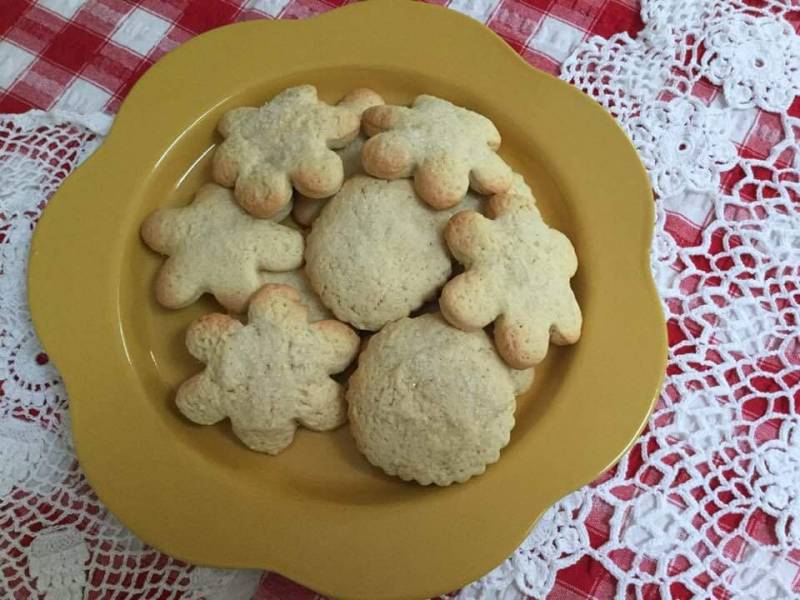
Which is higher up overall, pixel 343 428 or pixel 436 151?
pixel 436 151

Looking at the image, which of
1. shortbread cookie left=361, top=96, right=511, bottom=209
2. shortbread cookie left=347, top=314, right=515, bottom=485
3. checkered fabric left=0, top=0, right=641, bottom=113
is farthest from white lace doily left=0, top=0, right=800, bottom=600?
shortbread cookie left=361, top=96, right=511, bottom=209

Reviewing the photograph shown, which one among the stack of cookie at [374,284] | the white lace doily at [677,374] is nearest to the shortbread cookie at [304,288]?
the stack of cookie at [374,284]

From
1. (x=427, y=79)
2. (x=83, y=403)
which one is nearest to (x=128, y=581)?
(x=83, y=403)

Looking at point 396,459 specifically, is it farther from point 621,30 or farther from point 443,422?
point 621,30

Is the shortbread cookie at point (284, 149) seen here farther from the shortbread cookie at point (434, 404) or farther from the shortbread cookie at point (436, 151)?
the shortbread cookie at point (434, 404)

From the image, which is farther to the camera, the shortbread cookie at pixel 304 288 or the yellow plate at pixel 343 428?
the shortbread cookie at pixel 304 288

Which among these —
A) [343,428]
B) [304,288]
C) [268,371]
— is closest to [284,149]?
[304,288]

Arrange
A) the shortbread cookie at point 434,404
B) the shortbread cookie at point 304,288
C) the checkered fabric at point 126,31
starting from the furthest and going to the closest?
the checkered fabric at point 126,31 < the shortbread cookie at point 304,288 < the shortbread cookie at point 434,404

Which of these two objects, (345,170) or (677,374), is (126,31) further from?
(677,374)

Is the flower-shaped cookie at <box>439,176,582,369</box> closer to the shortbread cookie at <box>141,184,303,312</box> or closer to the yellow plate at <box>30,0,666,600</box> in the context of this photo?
the yellow plate at <box>30,0,666,600</box>
